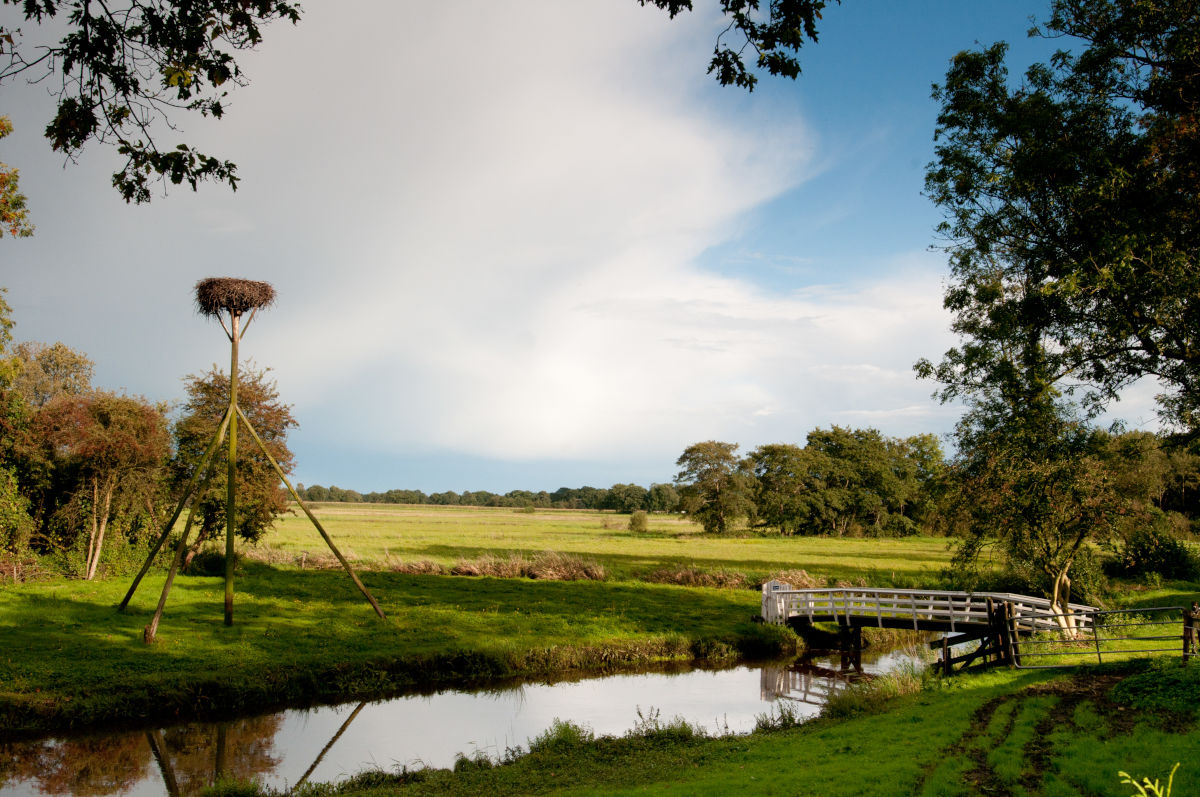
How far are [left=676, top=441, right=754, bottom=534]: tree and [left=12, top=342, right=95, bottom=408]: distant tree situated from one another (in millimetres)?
52058

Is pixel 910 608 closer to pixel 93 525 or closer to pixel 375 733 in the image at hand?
pixel 375 733

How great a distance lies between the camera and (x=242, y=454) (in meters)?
27.7

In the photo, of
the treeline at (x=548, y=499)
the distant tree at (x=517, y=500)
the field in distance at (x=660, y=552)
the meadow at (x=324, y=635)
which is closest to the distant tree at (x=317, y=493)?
the treeline at (x=548, y=499)

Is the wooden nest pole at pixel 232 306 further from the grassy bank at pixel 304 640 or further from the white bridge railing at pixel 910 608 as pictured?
the white bridge railing at pixel 910 608

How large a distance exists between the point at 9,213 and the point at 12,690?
11.9 m

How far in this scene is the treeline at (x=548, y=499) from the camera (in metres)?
145

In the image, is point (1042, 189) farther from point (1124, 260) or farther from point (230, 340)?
point (230, 340)

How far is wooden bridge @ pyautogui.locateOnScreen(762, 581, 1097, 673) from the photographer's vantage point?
712 inches

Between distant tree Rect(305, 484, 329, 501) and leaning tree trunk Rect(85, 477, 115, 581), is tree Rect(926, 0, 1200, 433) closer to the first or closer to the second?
leaning tree trunk Rect(85, 477, 115, 581)

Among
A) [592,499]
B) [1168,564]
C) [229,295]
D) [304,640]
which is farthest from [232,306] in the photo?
[592,499]

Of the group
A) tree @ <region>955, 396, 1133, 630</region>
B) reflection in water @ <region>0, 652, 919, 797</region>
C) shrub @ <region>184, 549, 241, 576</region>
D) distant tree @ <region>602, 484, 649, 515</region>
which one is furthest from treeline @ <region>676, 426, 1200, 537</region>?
distant tree @ <region>602, 484, 649, 515</region>

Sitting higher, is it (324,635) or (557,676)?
(324,635)

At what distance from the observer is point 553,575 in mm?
33688

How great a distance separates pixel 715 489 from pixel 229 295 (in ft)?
193
